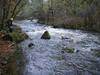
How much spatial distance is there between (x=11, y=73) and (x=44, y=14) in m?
39.8

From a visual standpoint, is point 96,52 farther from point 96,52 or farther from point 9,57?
point 9,57

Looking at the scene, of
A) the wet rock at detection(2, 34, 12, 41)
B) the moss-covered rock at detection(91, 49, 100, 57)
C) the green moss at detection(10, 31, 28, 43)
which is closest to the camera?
the moss-covered rock at detection(91, 49, 100, 57)

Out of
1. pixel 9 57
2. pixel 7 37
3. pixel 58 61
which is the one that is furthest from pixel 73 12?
pixel 9 57

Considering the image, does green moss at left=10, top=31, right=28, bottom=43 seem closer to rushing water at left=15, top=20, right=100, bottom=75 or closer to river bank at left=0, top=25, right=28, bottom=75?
river bank at left=0, top=25, right=28, bottom=75

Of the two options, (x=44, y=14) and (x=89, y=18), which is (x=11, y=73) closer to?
(x=89, y=18)

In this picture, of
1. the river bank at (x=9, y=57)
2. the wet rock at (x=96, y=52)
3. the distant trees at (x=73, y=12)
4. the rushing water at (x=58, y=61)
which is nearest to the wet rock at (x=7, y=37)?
the river bank at (x=9, y=57)

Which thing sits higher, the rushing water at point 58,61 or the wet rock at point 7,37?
the wet rock at point 7,37

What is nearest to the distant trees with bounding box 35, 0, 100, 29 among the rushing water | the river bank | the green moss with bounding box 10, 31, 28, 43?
the green moss with bounding box 10, 31, 28, 43

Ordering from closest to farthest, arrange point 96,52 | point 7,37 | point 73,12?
1. point 96,52
2. point 7,37
3. point 73,12

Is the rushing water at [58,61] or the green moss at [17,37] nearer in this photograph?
the rushing water at [58,61]

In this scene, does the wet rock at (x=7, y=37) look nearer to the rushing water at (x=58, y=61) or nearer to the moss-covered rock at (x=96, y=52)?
the rushing water at (x=58, y=61)

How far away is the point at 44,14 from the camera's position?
50688mm

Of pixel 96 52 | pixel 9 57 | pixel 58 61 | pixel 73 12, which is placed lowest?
pixel 73 12

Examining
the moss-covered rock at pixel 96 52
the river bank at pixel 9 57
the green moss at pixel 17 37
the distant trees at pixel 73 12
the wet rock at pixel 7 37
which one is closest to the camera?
the river bank at pixel 9 57
